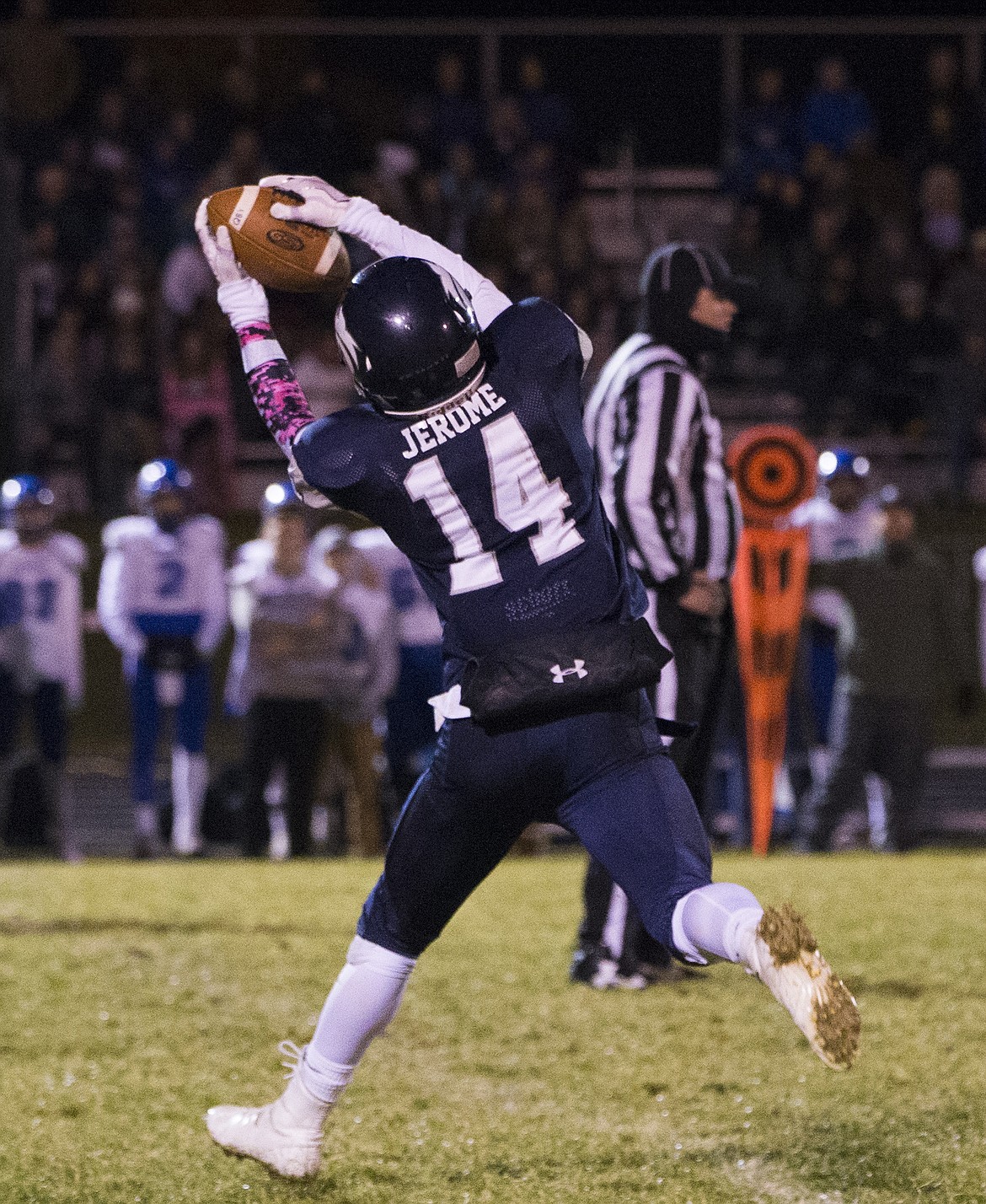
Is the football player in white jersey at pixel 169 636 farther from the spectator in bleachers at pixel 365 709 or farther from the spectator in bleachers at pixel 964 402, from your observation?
the spectator in bleachers at pixel 964 402

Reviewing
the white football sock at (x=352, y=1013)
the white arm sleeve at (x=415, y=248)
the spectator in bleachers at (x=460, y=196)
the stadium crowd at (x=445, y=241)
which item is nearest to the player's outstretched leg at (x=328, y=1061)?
the white football sock at (x=352, y=1013)

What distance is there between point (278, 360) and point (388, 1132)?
170cm

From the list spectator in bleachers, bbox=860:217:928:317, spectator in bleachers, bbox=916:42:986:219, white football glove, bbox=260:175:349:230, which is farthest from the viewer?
spectator in bleachers, bbox=916:42:986:219

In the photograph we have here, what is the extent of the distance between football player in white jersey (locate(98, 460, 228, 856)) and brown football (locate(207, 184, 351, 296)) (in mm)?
5771

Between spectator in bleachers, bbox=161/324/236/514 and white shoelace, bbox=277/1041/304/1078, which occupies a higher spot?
spectator in bleachers, bbox=161/324/236/514

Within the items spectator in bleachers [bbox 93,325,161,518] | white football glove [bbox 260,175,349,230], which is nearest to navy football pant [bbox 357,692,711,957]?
white football glove [bbox 260,175,349,230]

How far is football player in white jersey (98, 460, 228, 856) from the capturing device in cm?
Answer: 954

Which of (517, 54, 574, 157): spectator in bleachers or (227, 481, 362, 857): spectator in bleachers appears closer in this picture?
(227, 481, 362, 857): spectator in bleachers

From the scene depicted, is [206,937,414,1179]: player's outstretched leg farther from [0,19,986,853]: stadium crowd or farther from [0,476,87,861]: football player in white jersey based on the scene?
[0,19,986,853]: stadium crowd

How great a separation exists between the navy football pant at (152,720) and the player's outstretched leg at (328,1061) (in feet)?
19.2

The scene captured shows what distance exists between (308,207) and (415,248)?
10.4 inches

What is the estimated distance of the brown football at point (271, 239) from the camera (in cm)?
389

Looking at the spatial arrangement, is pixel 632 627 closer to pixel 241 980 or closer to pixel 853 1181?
pixel 853 1181

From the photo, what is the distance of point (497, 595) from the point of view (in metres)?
3.45
